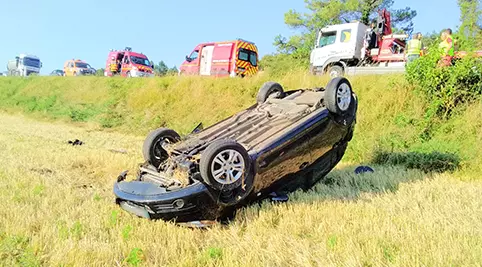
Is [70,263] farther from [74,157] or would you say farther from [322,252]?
[74,157]

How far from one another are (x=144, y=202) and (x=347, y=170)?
11.9 feet

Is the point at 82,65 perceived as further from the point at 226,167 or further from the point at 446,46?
the point at 226,167

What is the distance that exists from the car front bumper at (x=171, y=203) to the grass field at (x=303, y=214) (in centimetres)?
10

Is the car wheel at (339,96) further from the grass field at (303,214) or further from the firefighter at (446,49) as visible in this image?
the firefighter at (446,49)

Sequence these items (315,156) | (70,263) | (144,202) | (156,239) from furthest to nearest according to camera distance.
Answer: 1. (315,156)
2. (144,202)
3. (156,239)
4. (70,263)

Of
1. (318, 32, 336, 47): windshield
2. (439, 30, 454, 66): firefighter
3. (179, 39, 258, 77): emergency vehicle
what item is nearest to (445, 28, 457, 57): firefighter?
(439, 30, 454, 66): firefighter

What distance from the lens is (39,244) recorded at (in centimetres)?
279

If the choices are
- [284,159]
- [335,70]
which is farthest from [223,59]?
[284,159]

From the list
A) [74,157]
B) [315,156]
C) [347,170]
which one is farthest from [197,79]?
[315,156]

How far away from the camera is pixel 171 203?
3209mm

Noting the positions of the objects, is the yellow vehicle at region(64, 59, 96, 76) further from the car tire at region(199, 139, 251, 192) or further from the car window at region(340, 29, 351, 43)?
the car tire at region(199, 139, 251, 192)

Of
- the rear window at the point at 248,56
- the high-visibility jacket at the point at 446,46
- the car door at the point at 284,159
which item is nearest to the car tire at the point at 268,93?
the car door at the point at 284,159

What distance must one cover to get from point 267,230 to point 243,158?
0.62m

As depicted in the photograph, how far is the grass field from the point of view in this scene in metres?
2.68
